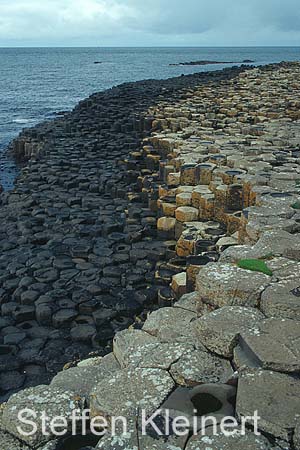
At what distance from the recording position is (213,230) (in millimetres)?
7105

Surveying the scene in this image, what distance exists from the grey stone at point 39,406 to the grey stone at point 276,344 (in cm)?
115

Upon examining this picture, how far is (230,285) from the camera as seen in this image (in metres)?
3.82

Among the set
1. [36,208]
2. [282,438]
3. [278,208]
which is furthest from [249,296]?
[36,208]

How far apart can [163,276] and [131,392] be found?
4033 millimetres

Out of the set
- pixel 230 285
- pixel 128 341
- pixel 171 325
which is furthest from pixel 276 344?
pixel 128 341

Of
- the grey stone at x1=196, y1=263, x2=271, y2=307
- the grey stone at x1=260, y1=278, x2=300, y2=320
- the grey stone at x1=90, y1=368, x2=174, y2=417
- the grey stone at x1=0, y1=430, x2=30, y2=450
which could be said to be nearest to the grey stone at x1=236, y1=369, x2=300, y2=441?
the grey stone at x1=90, y1=368, x2=174, y2=417

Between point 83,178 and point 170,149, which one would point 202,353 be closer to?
point 170,149

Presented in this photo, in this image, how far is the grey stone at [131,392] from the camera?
2795mm

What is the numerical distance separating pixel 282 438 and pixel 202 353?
0.90 meters

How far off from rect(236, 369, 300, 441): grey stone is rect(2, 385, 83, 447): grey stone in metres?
1.02

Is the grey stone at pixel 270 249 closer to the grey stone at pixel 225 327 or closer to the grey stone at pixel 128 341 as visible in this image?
the grey stone at pixel 225 327

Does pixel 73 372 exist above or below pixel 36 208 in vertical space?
above

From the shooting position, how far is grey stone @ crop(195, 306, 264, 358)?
10.7 ft

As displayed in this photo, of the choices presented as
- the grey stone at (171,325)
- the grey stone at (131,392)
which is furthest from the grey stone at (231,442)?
the grey stone at (171,325)
